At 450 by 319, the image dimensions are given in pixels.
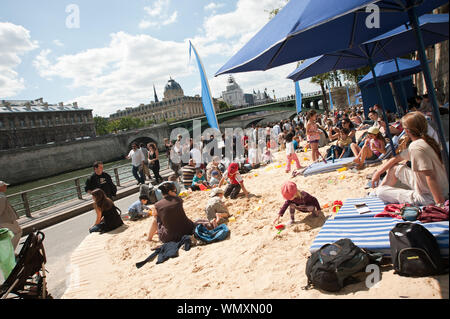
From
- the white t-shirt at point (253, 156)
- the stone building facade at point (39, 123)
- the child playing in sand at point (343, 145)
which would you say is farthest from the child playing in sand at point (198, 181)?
the stone building facade at point (39, 123)

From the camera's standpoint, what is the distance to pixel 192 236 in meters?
5.05

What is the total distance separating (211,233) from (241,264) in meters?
1.26

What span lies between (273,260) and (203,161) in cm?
708

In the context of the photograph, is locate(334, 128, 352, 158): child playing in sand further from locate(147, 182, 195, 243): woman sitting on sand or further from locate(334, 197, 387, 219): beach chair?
locate(147, 182, 195, 243): woman sitting on sand

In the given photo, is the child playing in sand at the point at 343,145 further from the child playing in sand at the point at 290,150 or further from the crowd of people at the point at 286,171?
the child playing in sand at the point at 290,150

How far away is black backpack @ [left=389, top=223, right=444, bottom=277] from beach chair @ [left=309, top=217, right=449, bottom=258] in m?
0.09

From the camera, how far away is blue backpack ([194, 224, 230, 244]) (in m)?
4.75

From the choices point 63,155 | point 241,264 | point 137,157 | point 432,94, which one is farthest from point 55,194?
point 63,155

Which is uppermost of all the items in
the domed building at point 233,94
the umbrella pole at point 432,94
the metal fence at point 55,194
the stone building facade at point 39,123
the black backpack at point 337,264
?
the domed building at point 233,94

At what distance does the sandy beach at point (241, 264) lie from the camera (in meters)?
2.67

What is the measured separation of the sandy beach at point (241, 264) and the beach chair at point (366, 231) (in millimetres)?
239

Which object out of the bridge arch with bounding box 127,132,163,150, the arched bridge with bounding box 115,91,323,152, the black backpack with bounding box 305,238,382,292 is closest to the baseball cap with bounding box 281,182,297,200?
the black backpack with bounding box 305,238,382,292
